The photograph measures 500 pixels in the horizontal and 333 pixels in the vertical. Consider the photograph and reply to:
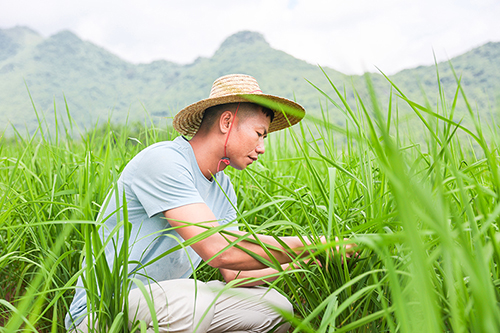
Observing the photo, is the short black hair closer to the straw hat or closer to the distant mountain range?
the straw hat

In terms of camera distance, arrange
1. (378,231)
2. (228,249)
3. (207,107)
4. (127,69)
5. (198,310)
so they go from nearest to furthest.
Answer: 1. (378,231)
2. (228,249)
3. (198,310)
4. (207,107)
5. (127,69)

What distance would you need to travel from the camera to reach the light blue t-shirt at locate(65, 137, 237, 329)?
1161 millimetres

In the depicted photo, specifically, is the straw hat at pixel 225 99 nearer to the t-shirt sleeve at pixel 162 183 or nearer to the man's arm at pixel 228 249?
the t-shirt sleeve at pixel 162 183

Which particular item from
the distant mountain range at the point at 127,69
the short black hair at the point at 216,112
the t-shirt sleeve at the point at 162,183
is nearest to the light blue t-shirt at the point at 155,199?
the t-shirt sleeve at the point at 162,183

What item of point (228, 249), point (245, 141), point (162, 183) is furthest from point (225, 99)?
point (228, 249)

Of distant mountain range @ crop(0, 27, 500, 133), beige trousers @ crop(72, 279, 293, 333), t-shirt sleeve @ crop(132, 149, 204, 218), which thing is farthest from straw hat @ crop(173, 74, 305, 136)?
distant mountain range @ crop(0, 27, 500, 133)

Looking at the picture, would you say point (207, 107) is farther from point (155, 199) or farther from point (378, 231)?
point (378, 231)

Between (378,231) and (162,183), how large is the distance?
0.70 meters

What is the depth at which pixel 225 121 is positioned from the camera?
1352 mm

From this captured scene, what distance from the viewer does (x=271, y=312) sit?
60.4 inches

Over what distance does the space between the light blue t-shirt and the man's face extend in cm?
17

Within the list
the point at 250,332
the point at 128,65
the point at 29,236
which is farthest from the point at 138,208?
the point at 128,65

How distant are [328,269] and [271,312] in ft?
2.34

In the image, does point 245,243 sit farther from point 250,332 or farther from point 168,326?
point 250,332
